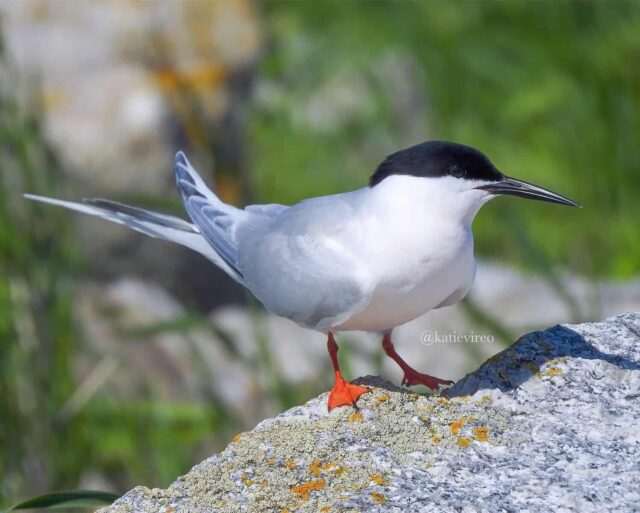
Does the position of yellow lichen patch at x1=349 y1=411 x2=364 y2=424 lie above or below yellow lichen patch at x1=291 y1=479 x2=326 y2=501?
above

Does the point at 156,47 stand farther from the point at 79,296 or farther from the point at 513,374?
the point at 513,374

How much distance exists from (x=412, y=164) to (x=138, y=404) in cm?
228

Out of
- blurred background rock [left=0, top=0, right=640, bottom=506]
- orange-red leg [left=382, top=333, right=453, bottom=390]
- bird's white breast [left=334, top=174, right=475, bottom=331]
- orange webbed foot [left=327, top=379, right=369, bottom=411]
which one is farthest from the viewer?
blurred background rock [left=0, top=0, right=640, bottom=506]

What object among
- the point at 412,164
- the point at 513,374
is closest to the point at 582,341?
the point at 513,374

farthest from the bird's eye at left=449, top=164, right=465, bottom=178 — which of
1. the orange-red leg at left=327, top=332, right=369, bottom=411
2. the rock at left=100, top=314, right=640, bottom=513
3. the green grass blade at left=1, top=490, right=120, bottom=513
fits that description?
the green grass blade at left=1, top=490, right=120, bottom=513

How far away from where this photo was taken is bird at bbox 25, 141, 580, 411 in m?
2.64

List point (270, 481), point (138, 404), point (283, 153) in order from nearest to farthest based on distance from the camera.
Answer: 1. point (270, 481)
2. point (138, 404)
3. point (283, 153)

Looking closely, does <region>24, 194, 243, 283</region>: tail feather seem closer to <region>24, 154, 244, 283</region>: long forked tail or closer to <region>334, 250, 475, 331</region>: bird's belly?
<region>24, 154, 244, 283</region>: long forked tail

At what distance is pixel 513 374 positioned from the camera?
8.25 ft

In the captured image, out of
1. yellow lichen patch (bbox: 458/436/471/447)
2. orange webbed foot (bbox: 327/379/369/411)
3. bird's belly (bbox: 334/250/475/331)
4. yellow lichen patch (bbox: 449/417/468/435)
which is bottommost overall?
yellow lichen patch (bbox: 458/436/471/447)

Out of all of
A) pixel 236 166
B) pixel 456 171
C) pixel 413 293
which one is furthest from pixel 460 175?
pixel 236 166

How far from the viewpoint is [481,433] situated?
231 cm

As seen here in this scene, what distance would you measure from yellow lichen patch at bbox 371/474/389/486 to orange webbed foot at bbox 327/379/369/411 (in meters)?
0.29

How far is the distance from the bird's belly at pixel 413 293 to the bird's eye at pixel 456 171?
183 millimetres
